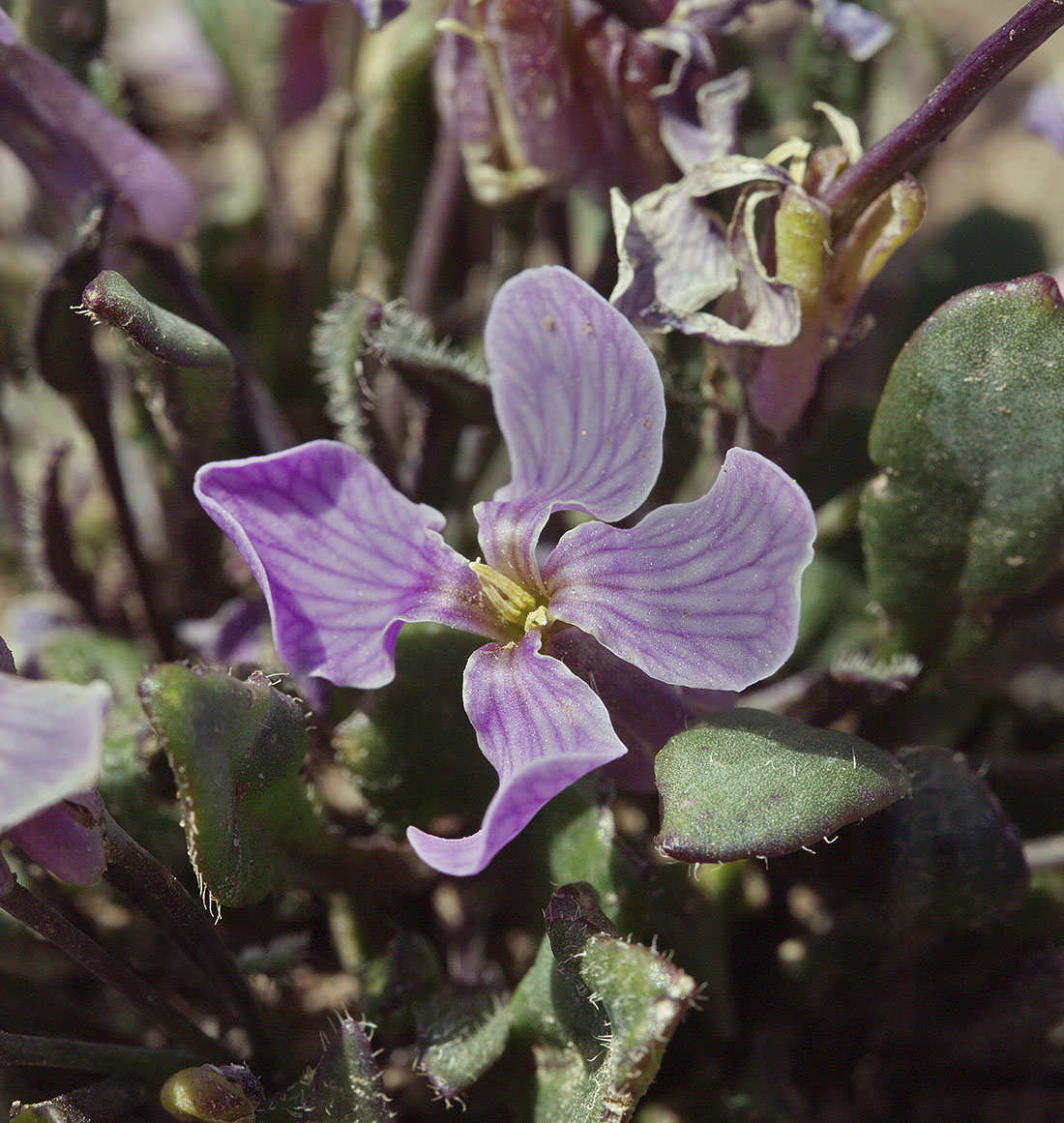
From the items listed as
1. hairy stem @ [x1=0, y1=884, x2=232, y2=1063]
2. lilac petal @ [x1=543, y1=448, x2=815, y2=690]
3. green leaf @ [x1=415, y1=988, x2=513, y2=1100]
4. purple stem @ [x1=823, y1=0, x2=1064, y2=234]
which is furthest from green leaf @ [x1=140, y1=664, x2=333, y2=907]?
purple stem @ [x1=823, y1=0, x2=1064, y2=234]

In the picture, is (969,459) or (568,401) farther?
(969,459)

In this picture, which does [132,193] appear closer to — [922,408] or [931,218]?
[922,408]

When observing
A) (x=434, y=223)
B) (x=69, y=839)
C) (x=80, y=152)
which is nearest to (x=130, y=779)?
(x=69, y=839)

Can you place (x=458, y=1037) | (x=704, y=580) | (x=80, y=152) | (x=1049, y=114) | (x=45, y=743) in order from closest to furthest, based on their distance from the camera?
(x=45, y=743) → (x=704, y=580) → (x=458, y=1037) → (x=80, y=152) → (x=1049, y=114)

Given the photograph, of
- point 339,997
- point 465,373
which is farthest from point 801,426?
point 339,997

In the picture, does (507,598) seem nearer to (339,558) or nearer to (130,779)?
(339,558)

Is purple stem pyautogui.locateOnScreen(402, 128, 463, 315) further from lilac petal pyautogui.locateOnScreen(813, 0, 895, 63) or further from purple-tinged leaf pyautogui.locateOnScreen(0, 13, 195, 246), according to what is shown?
lilac petal pyautogui.locateOnScreen(813, 0, 895, 63)

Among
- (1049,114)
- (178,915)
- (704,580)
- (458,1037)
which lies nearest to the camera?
(704,580)

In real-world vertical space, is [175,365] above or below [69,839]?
above
